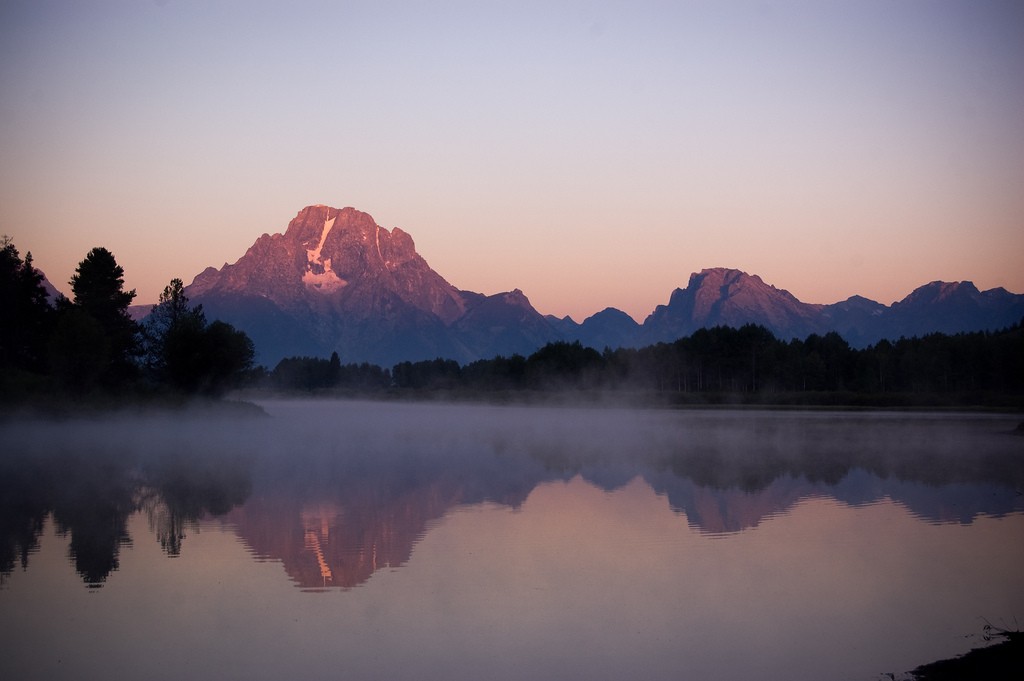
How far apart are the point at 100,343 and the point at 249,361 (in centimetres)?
2971

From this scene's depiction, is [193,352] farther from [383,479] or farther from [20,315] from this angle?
[383,479]

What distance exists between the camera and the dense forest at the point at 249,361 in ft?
233

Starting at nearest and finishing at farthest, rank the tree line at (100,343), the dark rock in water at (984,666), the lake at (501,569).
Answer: the dark rock in water at (984,666), the lake at (501,569), the tree line at (100,343)

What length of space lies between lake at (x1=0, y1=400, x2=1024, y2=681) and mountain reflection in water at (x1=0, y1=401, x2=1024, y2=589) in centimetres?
19

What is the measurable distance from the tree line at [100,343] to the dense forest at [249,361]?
12 cm

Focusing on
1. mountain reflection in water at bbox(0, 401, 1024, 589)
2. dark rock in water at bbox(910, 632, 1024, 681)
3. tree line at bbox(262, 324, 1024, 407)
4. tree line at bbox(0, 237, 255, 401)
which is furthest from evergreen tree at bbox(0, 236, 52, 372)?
tree line at bbox(262, 324, 1024, 407)

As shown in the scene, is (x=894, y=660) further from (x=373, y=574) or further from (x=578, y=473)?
(x=578, y=473)

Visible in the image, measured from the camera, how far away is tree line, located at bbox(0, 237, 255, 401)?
2670 inches

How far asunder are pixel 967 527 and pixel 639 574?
11852 millimetres

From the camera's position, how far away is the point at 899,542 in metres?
23.1

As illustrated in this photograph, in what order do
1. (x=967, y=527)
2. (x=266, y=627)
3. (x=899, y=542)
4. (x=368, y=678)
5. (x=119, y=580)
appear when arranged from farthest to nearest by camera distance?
(x=967, y=527), (x=899, y=542), (x=119, y=580), (x=266, y=627), (x=368, y=678)

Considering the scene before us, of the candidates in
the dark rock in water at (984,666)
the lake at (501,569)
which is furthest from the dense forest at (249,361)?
the dark rock in water at (984,666)

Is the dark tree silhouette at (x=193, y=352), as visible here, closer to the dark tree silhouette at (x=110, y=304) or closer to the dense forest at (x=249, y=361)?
the dense forest at (x=249, y=361)

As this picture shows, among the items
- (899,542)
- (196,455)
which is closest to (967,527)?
(899,542)
